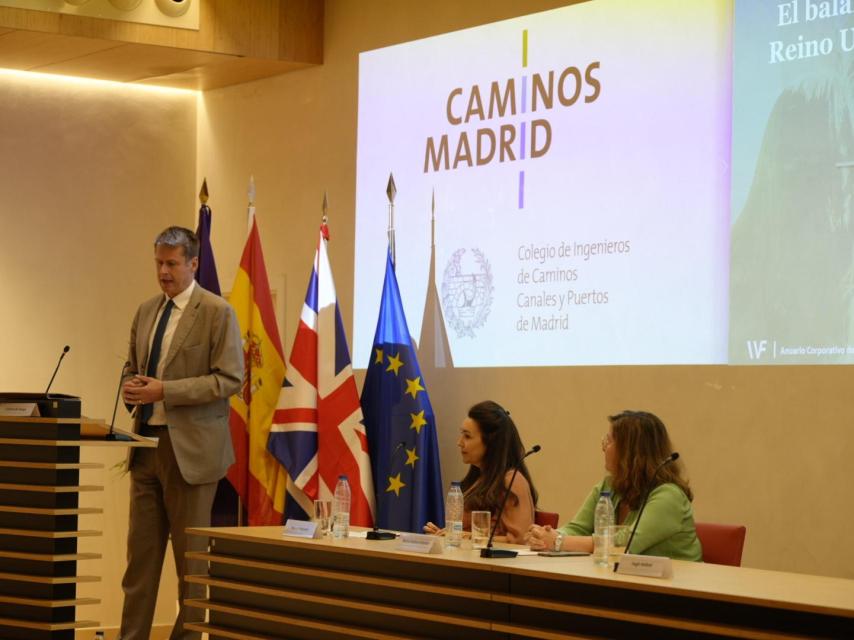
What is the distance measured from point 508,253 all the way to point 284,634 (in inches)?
94.3

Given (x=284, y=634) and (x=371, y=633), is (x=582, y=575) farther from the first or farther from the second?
(x=284, y=634)

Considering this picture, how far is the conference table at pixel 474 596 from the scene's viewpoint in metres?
2.81

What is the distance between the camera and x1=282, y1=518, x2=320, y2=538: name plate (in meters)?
3.98

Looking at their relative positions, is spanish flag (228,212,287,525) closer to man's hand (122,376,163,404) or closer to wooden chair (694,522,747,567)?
man's hand (122,376,163,404)

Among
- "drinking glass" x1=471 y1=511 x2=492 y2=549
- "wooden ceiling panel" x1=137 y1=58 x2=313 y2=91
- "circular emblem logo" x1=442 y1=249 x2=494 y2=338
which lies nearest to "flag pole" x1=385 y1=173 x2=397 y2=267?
"circular emblem logo" x1=442 y1=249 x2=494 y2=338

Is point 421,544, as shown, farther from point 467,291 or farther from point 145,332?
point 467,291

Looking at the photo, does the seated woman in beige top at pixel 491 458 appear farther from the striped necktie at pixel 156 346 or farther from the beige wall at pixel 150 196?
the striped necktie at pixel 156 346

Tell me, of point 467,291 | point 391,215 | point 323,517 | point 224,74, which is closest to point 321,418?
point 467,291

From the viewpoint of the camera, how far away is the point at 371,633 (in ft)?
12.0

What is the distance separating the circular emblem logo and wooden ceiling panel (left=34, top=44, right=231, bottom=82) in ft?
5.89

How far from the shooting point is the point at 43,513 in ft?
15.0

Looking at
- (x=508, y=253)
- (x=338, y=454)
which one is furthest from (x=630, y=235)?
(x=338, y=454)

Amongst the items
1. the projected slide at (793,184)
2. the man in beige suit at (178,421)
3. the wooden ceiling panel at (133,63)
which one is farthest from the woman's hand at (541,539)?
the wooden ceiling panel at (133,63)

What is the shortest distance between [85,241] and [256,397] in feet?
5.44
